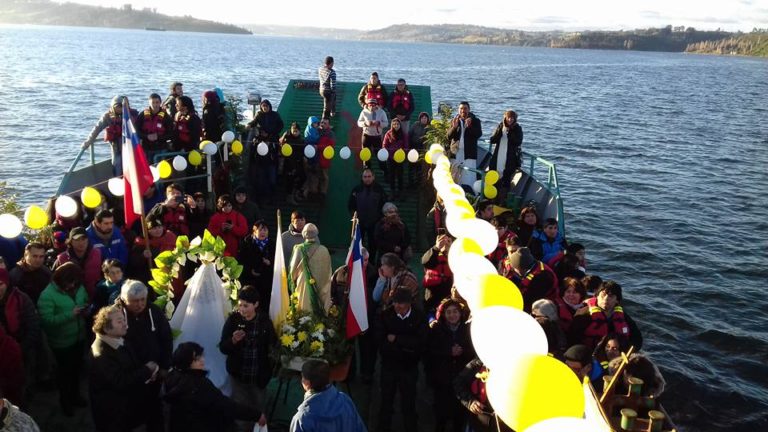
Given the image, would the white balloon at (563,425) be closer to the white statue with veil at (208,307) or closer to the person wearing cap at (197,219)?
the white statue with veil at (208,307)

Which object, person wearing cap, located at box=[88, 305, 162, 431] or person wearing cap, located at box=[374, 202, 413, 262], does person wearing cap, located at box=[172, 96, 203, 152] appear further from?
person wearing cap, located at box=[88, 305, 162, 431]

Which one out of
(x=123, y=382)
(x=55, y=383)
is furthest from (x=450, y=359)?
(x=55, y=383)

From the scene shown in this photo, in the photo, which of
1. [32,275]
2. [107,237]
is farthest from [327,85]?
[32,275]

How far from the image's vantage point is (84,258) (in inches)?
279

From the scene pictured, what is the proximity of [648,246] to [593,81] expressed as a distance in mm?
68025

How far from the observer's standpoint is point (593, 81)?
83.4 m

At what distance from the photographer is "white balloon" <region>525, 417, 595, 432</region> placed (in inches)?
136

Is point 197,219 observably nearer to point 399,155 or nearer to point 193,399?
point 399,155

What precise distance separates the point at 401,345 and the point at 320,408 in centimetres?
159

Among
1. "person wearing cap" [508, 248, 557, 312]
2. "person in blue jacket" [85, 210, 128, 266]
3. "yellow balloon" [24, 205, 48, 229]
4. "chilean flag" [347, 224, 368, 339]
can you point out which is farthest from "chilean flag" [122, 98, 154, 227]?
"person wearing cap" [508, 248, 557, 312]

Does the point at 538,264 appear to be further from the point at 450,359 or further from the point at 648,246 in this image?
the point at 648,246

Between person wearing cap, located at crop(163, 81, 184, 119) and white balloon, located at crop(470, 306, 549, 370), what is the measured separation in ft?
29.5

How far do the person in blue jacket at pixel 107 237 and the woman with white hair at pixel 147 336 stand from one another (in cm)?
189

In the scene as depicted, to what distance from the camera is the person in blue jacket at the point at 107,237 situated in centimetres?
746
